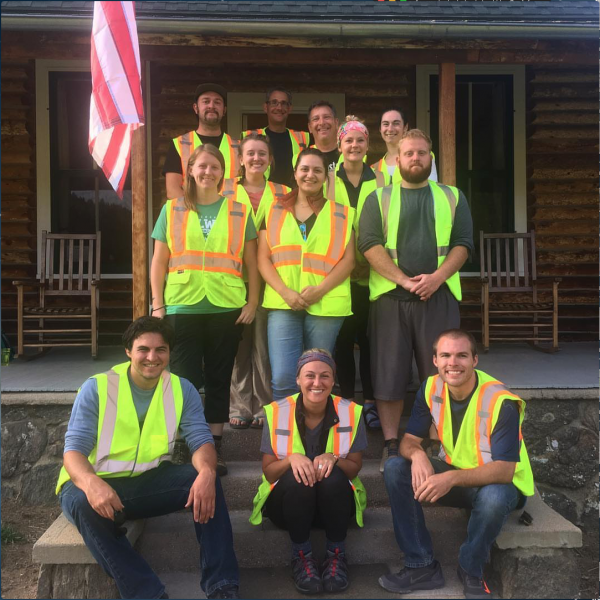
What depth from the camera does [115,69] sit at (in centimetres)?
374

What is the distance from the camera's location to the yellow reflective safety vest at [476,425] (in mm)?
2984

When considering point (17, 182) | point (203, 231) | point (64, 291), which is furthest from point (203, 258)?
point (17, 182)

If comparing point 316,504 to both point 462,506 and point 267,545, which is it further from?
point 462,506

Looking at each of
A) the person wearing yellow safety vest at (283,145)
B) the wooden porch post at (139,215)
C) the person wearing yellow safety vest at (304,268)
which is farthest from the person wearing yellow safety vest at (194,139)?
the person wearing yellow safety vest at (304,268)

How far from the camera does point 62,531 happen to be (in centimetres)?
298

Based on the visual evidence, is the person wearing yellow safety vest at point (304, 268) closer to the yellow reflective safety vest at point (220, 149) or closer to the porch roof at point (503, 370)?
the yellow reflective safety vest at point (220, 149)

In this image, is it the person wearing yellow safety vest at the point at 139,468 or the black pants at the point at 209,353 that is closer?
the person wearing yellow safety vest at the point at 139,468

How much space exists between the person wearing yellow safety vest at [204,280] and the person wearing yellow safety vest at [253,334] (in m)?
0.26

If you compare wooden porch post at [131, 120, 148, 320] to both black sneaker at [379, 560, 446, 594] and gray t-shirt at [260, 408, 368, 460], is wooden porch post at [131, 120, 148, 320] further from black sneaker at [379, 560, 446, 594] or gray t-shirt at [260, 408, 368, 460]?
black sneaker at [379, 560, 446, 594]

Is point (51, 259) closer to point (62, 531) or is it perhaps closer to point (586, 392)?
point (62, 531)

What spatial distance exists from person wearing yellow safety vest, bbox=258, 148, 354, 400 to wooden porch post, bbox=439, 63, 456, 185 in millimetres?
1232

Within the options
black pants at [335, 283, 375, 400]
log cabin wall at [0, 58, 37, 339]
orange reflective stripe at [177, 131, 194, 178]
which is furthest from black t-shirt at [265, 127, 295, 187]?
log cabin wall at [0, 58, 37, 339]

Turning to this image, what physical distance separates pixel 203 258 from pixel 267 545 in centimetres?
157

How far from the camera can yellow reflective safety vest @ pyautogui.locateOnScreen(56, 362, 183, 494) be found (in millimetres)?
2961
